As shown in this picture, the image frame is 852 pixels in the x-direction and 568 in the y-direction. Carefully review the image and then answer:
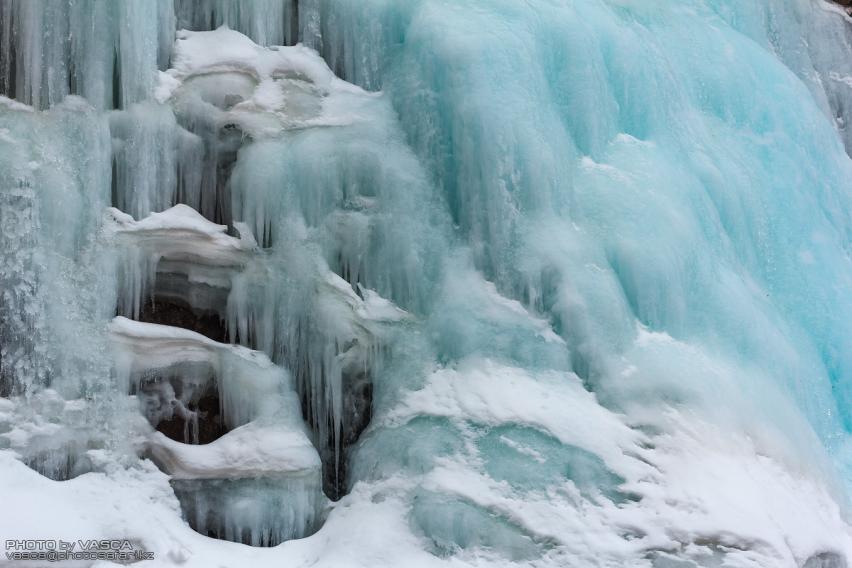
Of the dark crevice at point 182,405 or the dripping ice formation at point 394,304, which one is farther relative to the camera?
the dark crevice at point 182,405

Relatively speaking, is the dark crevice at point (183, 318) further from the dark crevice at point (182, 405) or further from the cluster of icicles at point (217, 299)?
the dark crevice at point (182, 405)

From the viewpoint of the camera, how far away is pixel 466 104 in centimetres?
581

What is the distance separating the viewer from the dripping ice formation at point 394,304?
4902mm

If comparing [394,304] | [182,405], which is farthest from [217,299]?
[394,304]

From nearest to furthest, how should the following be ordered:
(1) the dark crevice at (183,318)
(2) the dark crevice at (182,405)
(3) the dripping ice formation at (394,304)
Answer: (3) the dripping ice formation at (394,304) → (2) the dark crevice at (182,405) → (1) the dark crevice at (183,318)

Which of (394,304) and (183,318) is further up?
(394,304)

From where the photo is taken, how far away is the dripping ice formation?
4.90 meters

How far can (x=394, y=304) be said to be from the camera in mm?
5590

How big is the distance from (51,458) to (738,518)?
9.44 feet

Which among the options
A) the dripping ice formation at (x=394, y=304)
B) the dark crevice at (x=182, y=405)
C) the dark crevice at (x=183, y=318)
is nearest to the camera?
the dripping ice formation at (x=394, y=304)

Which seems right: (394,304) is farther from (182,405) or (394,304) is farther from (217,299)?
(182,405)

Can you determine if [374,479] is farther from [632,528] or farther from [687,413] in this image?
[687,413]

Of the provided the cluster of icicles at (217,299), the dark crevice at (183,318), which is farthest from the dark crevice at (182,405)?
the dark crevice at (183,318)

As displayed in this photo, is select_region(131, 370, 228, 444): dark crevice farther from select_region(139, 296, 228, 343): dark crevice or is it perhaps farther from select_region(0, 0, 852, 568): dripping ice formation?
select_region(139, 296, 228, 343): dark crevice
